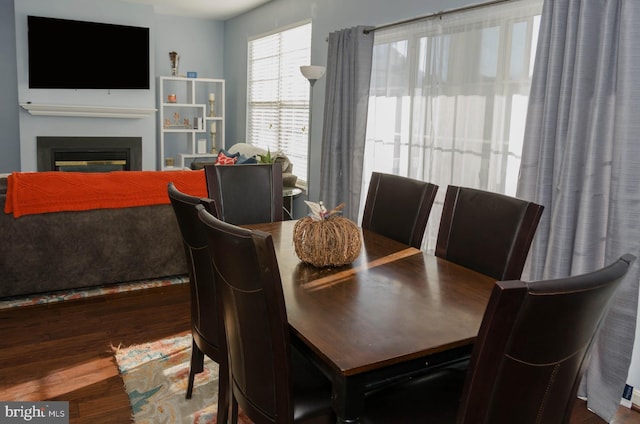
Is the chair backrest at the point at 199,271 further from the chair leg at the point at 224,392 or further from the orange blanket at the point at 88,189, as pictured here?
the orange blanket at the point at 88,189

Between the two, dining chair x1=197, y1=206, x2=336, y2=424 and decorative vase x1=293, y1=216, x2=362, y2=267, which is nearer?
dining chair x1=197, y1=206, x2=336, y2=424

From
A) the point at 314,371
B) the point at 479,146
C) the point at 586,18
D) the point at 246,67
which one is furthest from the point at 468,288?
the point at 246,67

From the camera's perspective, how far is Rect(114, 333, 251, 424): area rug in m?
2.32

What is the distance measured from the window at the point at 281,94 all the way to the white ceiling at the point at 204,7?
44 cm

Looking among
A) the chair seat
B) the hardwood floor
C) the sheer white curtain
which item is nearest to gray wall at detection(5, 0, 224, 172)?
the hardwood floor

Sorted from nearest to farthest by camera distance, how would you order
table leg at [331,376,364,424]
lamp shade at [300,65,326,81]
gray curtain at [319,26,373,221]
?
table leg at [331,376,364,424]
gray curtain at [319,26,373,221]
lamp shade at [300,65,326,81]

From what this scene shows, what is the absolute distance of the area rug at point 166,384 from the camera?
7.60ft

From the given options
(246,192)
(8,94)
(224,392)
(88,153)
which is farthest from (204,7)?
(224,392)

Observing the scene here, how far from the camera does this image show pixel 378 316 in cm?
152

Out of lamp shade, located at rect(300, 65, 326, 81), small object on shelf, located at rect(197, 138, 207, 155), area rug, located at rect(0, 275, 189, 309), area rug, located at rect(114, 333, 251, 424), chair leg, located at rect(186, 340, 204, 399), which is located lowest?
area rug, located at rect(114, 333, 251, 424)

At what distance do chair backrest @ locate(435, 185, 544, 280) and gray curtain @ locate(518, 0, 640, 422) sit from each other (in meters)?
0.67

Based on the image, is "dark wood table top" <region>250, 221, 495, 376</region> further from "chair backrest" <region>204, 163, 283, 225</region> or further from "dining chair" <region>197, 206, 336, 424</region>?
"chair backrest" <region>204, 163, 283, 225</region>

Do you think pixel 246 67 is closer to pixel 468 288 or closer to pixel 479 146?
pixel 479 146

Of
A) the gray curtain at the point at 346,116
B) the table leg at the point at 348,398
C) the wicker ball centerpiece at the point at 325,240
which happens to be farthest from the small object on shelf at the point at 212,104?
the table leg at the point at 348,398
